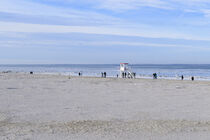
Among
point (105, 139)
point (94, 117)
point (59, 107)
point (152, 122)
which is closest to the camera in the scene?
point (105, 139)

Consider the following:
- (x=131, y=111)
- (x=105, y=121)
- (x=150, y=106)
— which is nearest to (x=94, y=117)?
(x=105, y=121)

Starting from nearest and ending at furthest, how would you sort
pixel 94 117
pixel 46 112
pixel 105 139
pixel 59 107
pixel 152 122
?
pixel 105 139 → pixel 152 122 → pixel 94 117 → pixel 46 112 → pixel 59 107

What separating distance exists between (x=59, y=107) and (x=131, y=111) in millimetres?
3614

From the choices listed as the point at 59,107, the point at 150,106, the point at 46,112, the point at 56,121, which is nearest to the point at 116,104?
the point at 150,106

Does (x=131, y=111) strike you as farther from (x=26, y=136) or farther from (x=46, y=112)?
(x=26, y=136)

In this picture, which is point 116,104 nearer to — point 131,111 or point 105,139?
point 131,111

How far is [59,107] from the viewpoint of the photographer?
15297mm

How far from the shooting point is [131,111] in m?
14.2

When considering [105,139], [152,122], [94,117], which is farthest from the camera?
[94,117]

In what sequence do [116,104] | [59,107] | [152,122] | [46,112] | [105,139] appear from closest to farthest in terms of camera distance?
[105,139]
[152,122]
[46,112]
[59,107]
[116,104]

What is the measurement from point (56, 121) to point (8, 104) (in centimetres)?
519

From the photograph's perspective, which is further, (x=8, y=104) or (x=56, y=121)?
(x=8, y=104)

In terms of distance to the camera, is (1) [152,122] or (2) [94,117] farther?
(2) [94,117]

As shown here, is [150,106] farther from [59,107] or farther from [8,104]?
[8,104]
